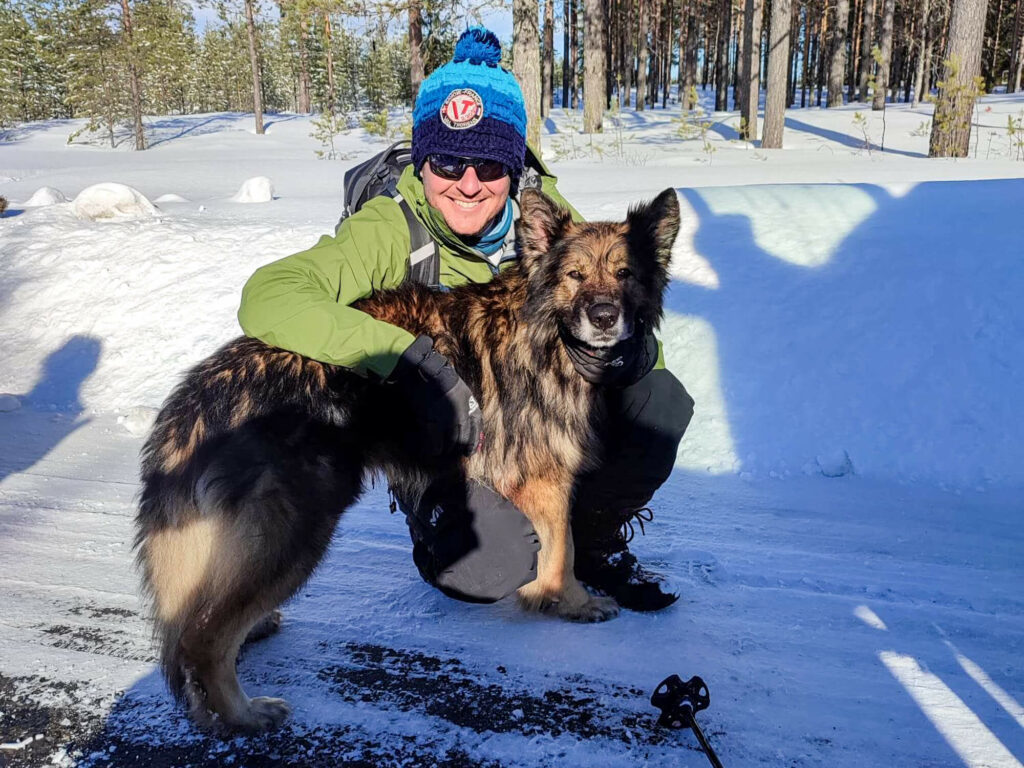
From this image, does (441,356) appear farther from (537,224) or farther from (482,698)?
(482,698)

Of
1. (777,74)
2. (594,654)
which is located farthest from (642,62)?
(594,654)

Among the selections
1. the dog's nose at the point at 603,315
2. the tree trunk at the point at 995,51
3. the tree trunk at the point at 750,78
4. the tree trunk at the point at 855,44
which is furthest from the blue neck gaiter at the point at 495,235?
the tree trunk at the point at 995,51

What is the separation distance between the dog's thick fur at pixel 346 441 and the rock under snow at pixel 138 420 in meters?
2.74

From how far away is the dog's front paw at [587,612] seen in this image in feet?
8.50

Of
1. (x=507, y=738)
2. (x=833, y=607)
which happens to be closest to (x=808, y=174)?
(x=833, y=607)

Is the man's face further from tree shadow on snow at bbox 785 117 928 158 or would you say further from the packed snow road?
tree shadow on snow at bbox 785 117 928 158

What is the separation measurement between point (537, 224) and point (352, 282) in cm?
73

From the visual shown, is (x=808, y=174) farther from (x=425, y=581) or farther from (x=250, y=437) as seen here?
(x=250, y=437)

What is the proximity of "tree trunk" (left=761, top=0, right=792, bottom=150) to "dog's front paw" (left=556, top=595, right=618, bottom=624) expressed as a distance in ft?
40.9

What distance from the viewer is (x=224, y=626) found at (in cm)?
187

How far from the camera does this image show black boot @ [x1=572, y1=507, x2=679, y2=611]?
2627 millimetres

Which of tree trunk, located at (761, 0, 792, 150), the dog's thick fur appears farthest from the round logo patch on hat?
tree trunk, located at (761, 0, 792, 150)

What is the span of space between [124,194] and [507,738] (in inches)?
318

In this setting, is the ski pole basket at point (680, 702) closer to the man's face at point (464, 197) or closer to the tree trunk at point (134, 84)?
the man's face at point (464, 197)
